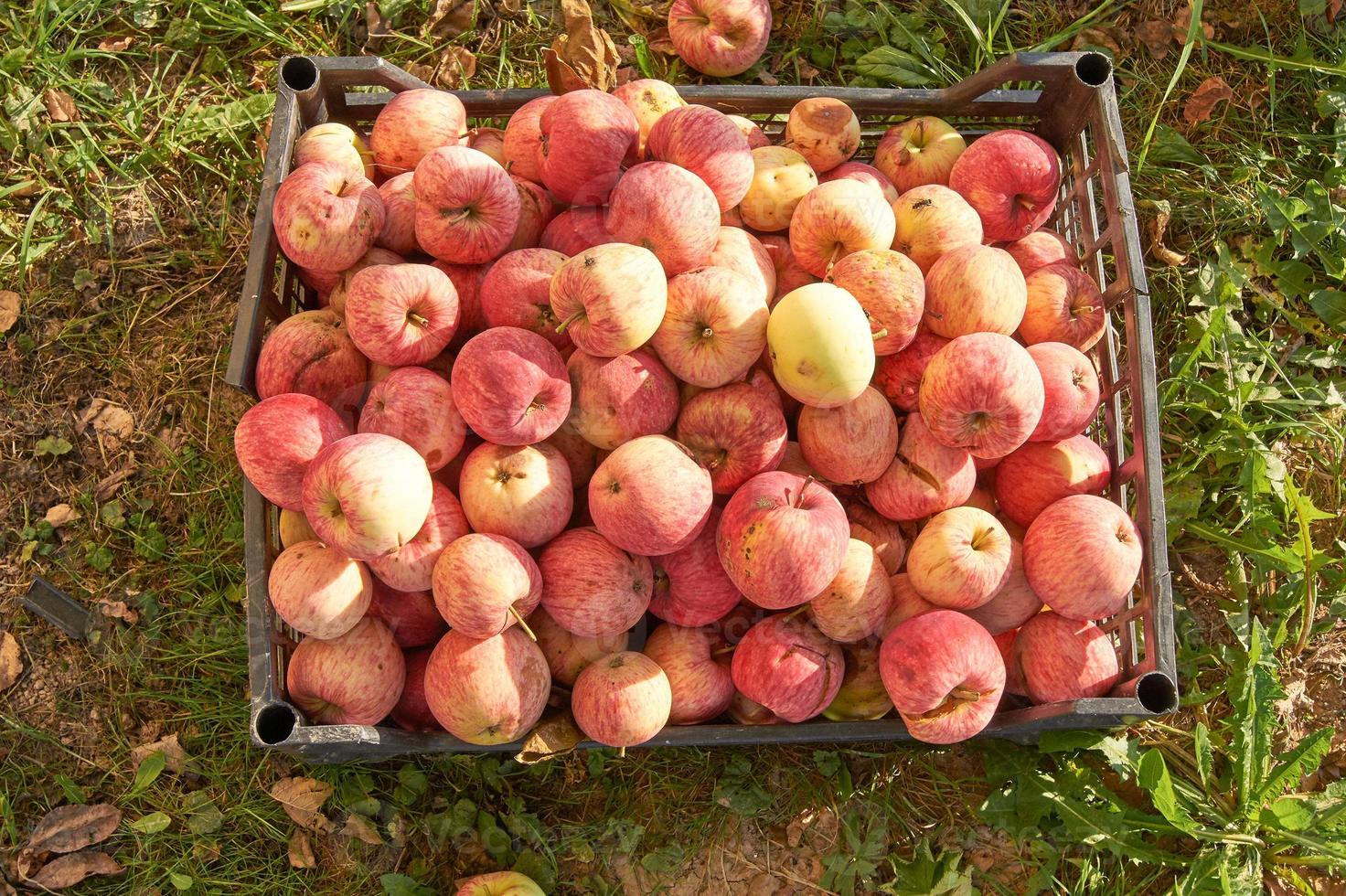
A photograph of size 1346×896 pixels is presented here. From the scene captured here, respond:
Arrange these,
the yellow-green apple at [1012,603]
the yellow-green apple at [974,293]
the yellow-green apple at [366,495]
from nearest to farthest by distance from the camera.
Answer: the yellow-green apple at [366,495] < the yellow-green apple at [974,293] < the yellow-green apple at [1012,603]

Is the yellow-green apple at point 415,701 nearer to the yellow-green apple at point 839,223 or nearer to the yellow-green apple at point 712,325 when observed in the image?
the yellow-green apple at point 712,325

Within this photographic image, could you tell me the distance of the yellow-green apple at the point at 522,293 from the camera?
259 centimetres

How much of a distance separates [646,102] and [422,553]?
157cm

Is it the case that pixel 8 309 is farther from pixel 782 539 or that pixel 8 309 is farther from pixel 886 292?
pixel 886 292

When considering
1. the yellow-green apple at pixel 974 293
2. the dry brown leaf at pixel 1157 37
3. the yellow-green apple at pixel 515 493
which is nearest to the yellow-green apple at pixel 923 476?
the yellow-green apple at pixel 974 293

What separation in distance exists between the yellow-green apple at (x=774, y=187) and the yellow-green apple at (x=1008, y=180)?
0.48 m

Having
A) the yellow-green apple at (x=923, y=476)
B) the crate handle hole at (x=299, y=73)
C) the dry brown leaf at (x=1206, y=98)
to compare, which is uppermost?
the dry brown leaf at (x=1206, y=98)

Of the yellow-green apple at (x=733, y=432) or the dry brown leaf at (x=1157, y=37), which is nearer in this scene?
the yellow-green apple at (x=733, y=432)

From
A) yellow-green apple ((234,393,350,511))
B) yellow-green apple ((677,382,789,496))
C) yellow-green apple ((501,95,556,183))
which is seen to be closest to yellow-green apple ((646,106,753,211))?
yellow-green apple ((501,95,556,183))

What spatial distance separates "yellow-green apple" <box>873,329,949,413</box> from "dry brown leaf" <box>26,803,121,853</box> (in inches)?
111

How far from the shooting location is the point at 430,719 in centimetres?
273

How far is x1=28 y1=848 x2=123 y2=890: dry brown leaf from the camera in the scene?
9.93 ft

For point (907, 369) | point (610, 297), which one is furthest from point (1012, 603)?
point (610, 297)

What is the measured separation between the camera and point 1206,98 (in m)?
3.97
